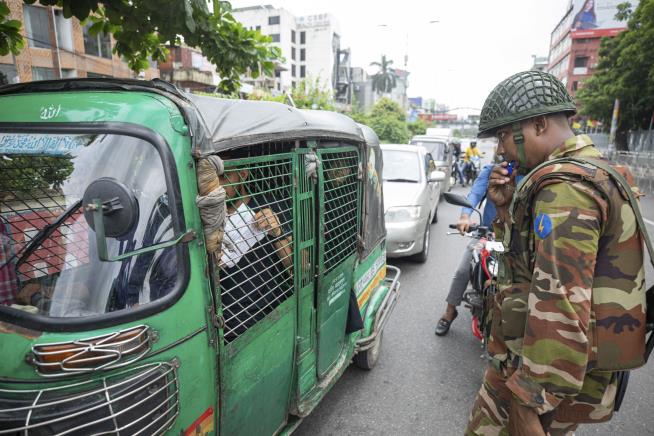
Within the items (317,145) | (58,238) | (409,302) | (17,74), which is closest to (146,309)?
(58,238)

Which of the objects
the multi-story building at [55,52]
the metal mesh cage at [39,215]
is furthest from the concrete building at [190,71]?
the metal mesh cage at [39,215]

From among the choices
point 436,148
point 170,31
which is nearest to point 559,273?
point 170,31

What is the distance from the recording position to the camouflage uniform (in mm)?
1284

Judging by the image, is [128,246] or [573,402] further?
[573,402]

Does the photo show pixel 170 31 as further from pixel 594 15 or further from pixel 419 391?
pixel 594 15

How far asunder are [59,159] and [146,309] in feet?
2.23

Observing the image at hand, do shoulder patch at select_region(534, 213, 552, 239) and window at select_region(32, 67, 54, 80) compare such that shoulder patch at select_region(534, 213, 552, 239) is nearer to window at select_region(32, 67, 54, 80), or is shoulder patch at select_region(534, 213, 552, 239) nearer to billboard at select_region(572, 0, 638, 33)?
window at select_region(32, 67, 54, 80)

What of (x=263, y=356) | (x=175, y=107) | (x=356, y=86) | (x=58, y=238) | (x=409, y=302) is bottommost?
(x=409, y=302)

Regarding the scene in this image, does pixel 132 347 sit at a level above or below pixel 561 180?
below

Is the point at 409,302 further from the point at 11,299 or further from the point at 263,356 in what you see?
the point at 11,299

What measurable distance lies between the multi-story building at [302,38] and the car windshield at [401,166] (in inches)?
1913

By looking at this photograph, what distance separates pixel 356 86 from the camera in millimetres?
68438

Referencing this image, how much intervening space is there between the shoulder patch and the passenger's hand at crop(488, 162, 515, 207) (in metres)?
0.82

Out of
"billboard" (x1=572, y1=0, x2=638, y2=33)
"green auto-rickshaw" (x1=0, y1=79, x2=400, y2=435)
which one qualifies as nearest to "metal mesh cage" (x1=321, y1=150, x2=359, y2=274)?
"green auto-rickshaw" (x1=0, y1=79, x2=400, y2=435)
